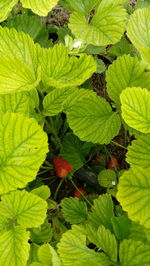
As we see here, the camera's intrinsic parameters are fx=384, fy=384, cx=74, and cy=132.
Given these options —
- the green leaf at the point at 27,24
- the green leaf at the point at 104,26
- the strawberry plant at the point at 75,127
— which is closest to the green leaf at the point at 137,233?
the strawberry plant at the point at 75,127

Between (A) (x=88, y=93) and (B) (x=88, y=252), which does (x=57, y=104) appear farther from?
(B) (x=88, y=252)

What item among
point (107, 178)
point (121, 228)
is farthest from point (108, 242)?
point (107, 178)

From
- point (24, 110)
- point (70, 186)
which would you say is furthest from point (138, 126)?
point (70, 186)

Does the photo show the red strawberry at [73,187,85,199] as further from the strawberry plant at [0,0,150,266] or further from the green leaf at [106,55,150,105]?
the green leaf at [106,55,150,105]

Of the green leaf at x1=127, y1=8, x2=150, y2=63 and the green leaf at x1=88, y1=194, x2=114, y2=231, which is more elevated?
the green leaf at x1=127, y1=8, x2=150, y2=63

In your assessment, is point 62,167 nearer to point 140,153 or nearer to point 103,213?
point 103,213

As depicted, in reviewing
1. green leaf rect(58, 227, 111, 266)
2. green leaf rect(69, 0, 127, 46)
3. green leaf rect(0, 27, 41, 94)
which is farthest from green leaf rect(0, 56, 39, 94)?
green leaf rect(58, 227, 111, 266)

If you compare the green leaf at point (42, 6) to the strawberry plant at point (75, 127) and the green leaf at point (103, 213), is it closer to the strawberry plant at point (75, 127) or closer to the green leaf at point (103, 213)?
the strawberry plant at point (75, 127)
